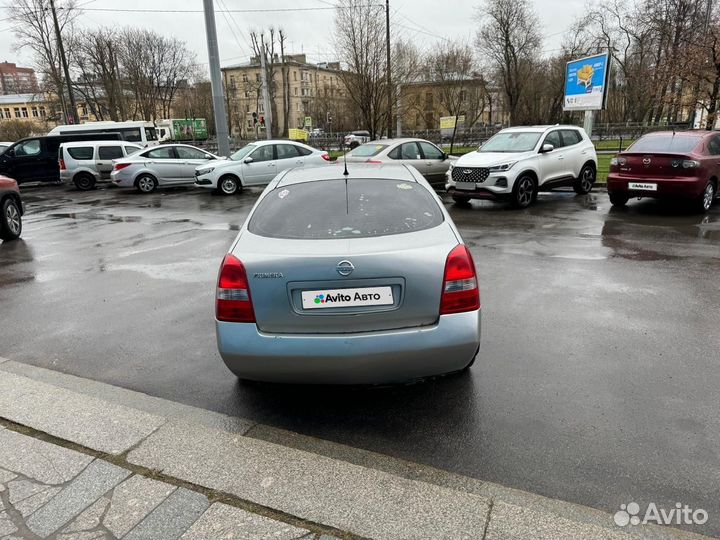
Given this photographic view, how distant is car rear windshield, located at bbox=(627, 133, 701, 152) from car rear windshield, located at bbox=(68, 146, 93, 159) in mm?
18641

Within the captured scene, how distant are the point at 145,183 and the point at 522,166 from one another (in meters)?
13.0

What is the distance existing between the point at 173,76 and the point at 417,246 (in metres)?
63.3

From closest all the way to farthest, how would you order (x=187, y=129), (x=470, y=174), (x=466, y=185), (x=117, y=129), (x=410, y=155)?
(x=470, y=174)
(x=466, y=185)
(x=410, y=155)
(x=117, y=129)
(x=187, y=129)

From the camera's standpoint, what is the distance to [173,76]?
58125mm

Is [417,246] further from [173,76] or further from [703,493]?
[173,76]

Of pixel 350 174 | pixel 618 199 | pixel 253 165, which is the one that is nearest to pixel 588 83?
pixel 618 199

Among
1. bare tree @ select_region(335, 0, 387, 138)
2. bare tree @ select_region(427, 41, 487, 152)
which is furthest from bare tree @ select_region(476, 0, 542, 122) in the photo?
bare tree @ select_region(335, 0, 387, 138)

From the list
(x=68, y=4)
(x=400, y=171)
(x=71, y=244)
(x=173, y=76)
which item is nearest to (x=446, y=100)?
(x=68, y=4)

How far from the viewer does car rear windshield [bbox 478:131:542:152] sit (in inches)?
460

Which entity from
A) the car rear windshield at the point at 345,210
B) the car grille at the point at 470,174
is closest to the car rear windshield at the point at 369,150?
the car grille at the point at 470,174

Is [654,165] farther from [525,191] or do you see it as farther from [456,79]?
[456,79]

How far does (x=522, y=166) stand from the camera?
1112cm

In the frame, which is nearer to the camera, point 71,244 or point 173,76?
point 71,244

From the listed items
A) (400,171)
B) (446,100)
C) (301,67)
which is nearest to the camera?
(400,171)
